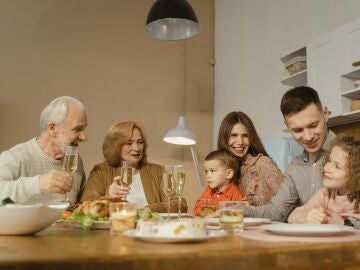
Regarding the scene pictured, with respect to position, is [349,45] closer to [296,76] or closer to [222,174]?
[296,76]

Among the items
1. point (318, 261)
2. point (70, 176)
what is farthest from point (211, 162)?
point (318, 261)

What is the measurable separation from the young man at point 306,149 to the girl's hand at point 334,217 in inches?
15.5

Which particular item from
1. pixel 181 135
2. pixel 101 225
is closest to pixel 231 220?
pixel 101 225

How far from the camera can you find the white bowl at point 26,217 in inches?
36.3

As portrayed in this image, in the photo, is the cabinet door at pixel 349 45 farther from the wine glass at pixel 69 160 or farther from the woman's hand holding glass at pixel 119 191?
the wine glass at pixel 69 160

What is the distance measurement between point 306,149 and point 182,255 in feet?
4.65

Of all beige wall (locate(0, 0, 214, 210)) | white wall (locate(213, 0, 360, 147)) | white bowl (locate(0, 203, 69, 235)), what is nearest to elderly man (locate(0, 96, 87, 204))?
white bowl (locate(0, 203, 69, 235))

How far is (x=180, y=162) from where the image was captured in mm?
4691

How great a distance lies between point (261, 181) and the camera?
88.6 inches

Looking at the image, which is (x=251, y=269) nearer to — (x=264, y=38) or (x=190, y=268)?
(x=190, y=268)

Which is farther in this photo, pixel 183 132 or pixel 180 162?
pixel 180 162

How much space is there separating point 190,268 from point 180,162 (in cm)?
404

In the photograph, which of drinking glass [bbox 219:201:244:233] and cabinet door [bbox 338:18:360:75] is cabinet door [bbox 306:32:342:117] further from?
drinking glass [bbox 219:201:244:233]

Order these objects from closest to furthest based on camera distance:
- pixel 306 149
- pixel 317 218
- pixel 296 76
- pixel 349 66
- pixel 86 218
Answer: pixel 86 218, pixel 317 218, pixel 306 149, pixel 349 66, pixel 296 76
